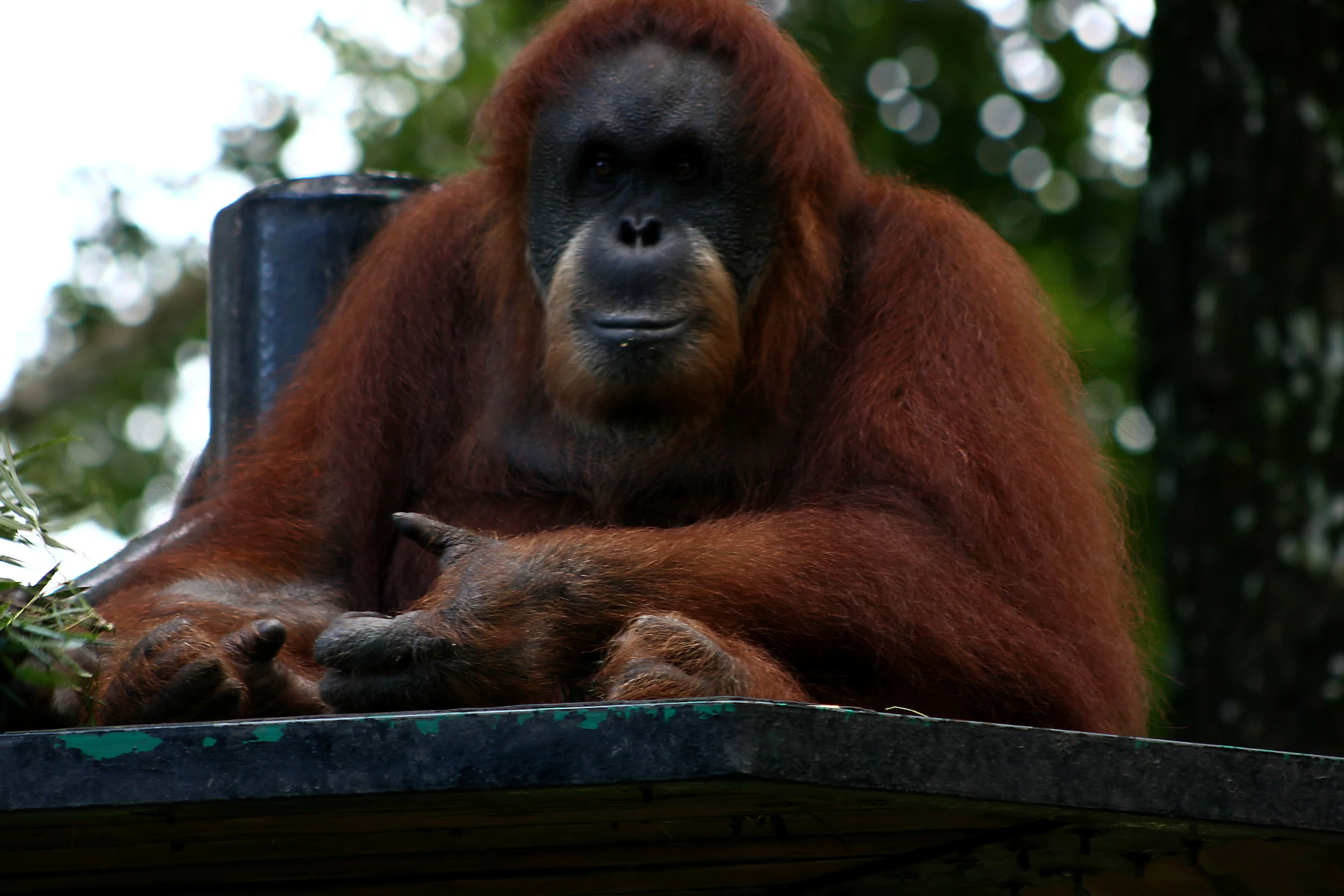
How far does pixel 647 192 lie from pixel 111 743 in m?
1.46

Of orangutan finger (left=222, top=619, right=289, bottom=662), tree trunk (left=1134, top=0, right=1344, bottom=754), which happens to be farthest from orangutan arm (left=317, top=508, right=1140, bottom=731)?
tree trunk (left=1134, top=0, right=1344, bottom=754)

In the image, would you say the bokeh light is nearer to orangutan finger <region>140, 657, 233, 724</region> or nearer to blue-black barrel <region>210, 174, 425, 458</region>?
blue-black barrel <region>210, 174, 425, 458</region>

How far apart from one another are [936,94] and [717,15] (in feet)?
20.3

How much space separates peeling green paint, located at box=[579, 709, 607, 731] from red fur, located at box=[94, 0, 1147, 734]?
1.89ft

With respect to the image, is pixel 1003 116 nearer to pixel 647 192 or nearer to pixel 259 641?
pixel 647 192

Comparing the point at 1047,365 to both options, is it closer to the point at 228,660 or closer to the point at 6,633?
the point at 228,660

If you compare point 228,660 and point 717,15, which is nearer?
point 228,660

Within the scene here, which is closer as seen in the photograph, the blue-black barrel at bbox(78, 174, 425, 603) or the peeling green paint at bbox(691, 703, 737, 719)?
the peeling green paint at bbox(691, 703, 737, 719)

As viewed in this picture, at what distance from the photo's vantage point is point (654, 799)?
1.71 metres

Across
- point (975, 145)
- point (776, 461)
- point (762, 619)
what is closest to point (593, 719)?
point (762, 619)

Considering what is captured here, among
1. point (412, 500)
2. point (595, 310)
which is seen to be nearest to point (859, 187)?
point (595, 310)

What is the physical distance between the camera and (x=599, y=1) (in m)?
3.01

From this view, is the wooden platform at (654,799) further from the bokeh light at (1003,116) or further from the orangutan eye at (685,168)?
the bokeh light at (1003,116)

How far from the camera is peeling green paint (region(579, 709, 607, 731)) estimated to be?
63.6 inches
